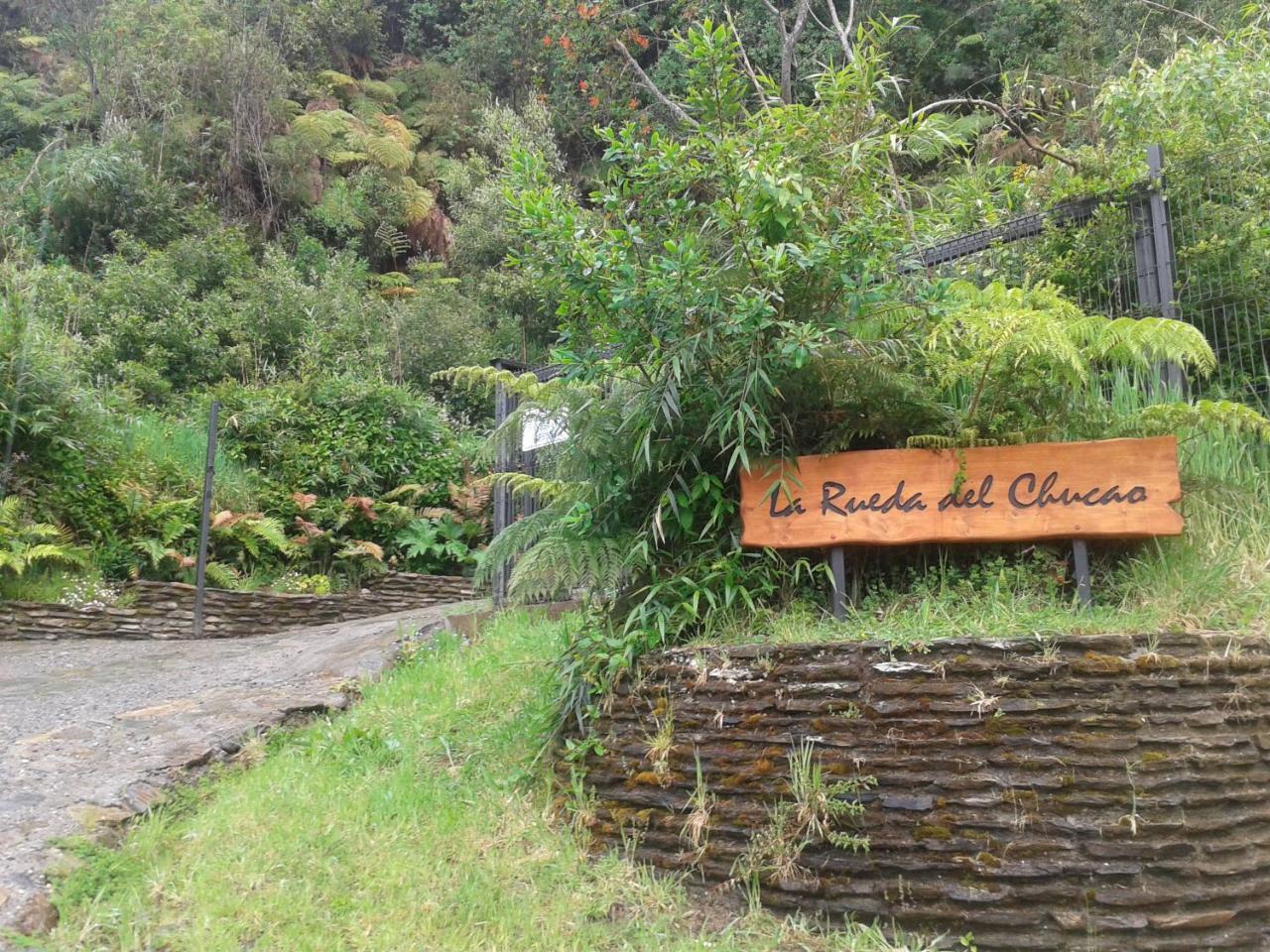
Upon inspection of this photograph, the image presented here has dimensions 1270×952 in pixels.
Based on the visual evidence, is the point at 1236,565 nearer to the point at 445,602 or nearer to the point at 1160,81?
the point at 1160,81

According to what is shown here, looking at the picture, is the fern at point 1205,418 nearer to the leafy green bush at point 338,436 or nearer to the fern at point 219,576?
the fern at point 219,576

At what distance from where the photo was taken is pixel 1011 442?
12.8ft

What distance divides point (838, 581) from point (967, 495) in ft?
1.96

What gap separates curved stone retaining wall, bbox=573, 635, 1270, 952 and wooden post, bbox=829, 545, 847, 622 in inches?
13.2

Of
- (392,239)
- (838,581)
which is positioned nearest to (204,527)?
(838,581)

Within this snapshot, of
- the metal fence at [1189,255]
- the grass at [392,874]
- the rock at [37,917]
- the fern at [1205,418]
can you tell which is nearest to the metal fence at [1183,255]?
the metal fence at [1189,255]

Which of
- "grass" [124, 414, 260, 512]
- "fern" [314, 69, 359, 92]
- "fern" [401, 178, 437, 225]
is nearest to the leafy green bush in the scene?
"grass" [124, 414, 260, 512]

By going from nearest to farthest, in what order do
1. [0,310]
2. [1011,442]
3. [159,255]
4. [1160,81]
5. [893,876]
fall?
[893,876]
[1011,442]
[1160,81]
[0,310]
[159,255]

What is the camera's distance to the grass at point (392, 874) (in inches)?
120

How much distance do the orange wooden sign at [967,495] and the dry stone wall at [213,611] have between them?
6.71m

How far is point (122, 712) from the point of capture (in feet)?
17.2

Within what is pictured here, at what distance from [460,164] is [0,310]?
1142 centimetres

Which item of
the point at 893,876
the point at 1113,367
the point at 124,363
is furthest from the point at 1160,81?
the point at 124,363

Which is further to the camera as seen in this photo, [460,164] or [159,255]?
[460,164]
